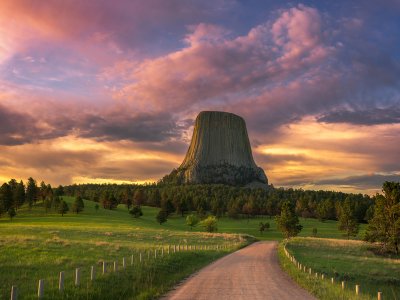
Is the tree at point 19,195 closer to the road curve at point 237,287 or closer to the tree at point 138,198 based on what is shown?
the tree at point 138,198

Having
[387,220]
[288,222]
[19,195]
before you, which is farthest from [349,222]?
[19,195]

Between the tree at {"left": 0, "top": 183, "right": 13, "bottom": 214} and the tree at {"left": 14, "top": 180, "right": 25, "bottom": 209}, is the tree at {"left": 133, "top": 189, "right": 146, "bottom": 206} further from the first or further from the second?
the tree at {"left": 0, "top": 183, "right": 13, "bottom": 214}

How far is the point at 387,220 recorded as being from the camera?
224 feet

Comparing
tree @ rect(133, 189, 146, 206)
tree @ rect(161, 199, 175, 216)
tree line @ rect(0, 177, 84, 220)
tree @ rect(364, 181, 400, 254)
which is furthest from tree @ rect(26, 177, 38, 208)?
tree @ rect(364, 181, 400, 254)

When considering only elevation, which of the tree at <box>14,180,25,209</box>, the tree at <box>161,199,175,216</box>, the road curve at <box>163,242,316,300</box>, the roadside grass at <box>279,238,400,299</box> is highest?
the tree at <box>14,180,25,209</box>

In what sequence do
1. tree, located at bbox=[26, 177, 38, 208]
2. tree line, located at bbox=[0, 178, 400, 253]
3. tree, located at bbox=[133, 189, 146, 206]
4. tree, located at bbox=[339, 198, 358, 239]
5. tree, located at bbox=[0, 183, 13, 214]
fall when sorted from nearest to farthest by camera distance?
tree line, located at bbox=[0, 178, 400, 253] → tree, located at bbox=[339, 198, 358, 239] → tree, located at bbox=[0, 183, 13, 214] → tree, located at bbox=[26, 177, 38, 208] → tree, located at bbox=[133, 189, 146, 206]

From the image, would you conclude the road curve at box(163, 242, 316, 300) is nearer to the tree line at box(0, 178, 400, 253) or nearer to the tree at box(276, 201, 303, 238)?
the tree line at box(0, 178, 400, 253)

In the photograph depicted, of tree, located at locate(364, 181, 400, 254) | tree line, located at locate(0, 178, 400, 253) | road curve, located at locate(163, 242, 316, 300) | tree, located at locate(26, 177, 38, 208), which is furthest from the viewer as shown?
tree, located at locate(26, 177, 38, 208)

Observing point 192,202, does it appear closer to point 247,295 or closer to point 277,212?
point 277,212

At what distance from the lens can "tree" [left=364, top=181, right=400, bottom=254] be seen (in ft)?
216

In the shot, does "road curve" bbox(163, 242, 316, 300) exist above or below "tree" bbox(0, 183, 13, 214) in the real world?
below

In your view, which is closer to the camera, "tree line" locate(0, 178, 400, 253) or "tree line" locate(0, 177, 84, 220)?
"tree line" locate(0, 178, 400, 253)

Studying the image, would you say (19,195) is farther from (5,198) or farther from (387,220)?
(387,220)

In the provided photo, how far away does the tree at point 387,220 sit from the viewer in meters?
65.9
